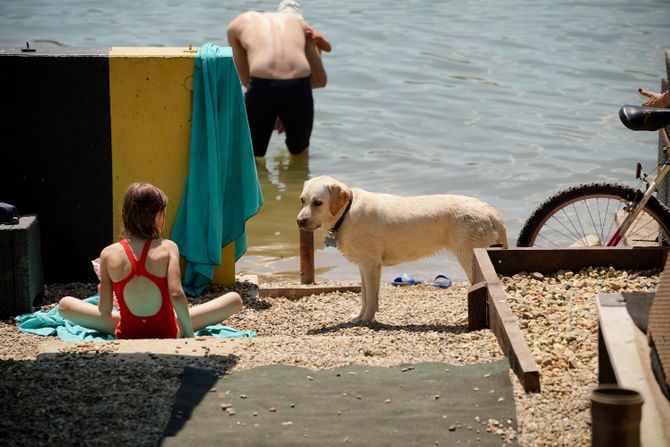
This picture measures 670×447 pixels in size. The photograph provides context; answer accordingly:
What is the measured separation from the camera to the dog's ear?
24.6ft

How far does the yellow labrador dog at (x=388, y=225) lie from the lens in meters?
7.57

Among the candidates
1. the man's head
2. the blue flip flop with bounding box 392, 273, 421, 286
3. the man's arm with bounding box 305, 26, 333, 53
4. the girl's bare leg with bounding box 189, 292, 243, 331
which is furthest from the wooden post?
the man's head

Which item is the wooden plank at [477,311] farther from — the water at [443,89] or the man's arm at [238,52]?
the man's arm at [238,52]

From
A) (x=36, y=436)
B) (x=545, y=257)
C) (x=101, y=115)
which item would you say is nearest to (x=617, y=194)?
(x=545, y=257)

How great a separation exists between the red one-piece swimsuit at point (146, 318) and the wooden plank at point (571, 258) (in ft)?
7.07

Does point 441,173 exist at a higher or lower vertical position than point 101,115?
lower

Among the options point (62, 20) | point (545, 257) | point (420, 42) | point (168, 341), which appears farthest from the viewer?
point (62, 20)

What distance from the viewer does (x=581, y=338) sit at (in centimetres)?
602

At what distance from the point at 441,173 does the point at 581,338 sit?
887 cm

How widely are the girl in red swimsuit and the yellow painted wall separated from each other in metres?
1.78

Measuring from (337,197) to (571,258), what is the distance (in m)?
1.62

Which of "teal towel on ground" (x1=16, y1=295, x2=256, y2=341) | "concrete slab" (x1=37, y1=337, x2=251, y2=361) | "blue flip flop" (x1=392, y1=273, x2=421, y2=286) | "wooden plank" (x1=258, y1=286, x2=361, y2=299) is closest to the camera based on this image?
"concrete slab" (x1=37, y1=337, x2=251, y2=361)

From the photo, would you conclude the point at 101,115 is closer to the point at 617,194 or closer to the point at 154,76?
the point at 154,76

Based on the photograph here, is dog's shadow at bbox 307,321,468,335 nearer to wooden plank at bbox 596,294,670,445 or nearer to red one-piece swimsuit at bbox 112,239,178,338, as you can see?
red one-piece swimsuit at bbox 112,239,178,338
